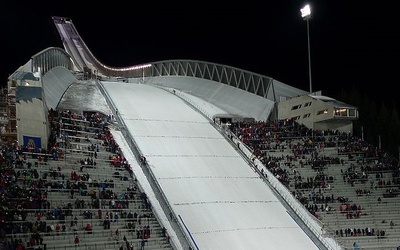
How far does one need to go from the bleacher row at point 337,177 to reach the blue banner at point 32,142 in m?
13.2

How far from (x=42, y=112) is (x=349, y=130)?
21522 millimetres

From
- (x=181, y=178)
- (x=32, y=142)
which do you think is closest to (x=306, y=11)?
(x=181, y=178)

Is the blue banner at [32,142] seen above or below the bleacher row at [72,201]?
above

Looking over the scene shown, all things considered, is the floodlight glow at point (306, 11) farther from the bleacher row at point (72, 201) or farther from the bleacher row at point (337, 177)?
the bleacher row at point (72, 201)

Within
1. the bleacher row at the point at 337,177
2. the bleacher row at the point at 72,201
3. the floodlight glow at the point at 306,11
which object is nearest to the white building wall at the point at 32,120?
the bleacher row at the point at 72,201

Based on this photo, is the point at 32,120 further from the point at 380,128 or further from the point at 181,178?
the point at 380,128

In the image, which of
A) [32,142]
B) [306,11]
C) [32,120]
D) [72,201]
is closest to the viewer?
[72,201]

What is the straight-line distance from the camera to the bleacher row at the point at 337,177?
103 feet

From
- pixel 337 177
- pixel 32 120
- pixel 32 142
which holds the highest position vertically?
pixel 32 120

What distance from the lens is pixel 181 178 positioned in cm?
3428

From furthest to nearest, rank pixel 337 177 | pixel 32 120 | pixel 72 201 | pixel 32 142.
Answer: pixel 337 177 < pixel 32 120 < pixel 32 142 < pixel 72 201

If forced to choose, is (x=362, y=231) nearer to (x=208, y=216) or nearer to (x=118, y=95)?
(x=208, y=216)

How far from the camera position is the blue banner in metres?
30.8

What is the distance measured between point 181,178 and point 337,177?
9.07 meters
